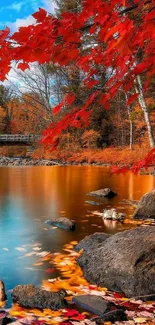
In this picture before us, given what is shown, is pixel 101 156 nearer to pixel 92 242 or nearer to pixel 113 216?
pixel 113 216

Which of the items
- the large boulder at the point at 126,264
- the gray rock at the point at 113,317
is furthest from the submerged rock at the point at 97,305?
the large boulder at the point at 126,264

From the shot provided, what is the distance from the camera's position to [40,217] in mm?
9250

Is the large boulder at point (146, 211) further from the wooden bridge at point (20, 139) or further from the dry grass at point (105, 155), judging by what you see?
the wooden bridge at point (20, 139)

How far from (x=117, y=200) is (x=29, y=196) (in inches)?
131

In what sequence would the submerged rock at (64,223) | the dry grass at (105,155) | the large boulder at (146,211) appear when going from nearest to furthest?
1. the submerged rock at (64,223)
2. the large boulder at (146,211)
3. the dry grass at (105,155)

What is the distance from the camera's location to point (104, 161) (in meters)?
28.0

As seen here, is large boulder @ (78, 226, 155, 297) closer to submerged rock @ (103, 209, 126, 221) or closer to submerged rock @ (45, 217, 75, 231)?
submerged rock @ (45, 217, 75, 231)

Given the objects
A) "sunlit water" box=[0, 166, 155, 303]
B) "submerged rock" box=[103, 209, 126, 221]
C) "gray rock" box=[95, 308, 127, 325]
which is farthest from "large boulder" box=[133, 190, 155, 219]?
"gray rock" box=[95, 308, 127, 325]

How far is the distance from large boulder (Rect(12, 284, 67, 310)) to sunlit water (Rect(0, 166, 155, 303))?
507 mm

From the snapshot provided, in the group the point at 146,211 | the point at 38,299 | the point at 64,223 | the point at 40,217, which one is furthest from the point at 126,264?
the point at 40,217

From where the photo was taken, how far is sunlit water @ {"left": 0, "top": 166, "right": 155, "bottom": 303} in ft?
17.7

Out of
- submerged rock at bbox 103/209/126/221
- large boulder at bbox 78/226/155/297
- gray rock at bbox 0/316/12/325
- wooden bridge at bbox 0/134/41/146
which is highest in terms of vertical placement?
wooden bridge at bbox 0/134/41/146

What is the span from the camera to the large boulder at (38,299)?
3922mm

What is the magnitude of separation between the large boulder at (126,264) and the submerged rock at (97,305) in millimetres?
587
